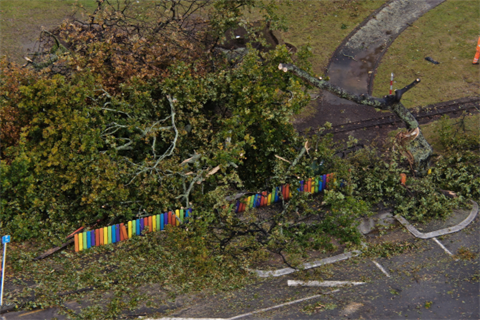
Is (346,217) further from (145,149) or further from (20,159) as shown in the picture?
(20,159)

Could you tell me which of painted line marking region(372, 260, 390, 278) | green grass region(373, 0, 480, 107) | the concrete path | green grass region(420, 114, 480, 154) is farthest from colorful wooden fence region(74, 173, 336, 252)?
green grass region(373, 0, 480, 107)

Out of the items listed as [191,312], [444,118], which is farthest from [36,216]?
[444,118]

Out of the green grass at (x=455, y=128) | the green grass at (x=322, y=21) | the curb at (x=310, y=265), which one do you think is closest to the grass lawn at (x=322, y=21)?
the green grass at (x=322, y=21)

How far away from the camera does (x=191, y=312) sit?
11.3 meters

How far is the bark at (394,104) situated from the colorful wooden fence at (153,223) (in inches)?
94.5

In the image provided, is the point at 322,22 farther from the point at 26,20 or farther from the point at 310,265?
the point at 310,265

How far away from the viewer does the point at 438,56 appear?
21.6 m

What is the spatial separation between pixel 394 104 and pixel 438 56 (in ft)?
27.7

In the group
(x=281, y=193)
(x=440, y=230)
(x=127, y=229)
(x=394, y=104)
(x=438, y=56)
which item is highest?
(x=438, y=56)

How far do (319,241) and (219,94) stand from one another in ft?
17.4

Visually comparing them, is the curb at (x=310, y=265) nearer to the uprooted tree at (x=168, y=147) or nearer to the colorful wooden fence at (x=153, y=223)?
the uprooted tree at (x=168, y=147)

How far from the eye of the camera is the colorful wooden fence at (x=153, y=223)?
43.3 ft

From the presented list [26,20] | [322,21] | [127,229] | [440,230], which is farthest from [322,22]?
[127,229]

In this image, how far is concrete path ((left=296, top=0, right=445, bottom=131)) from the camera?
18.9m
